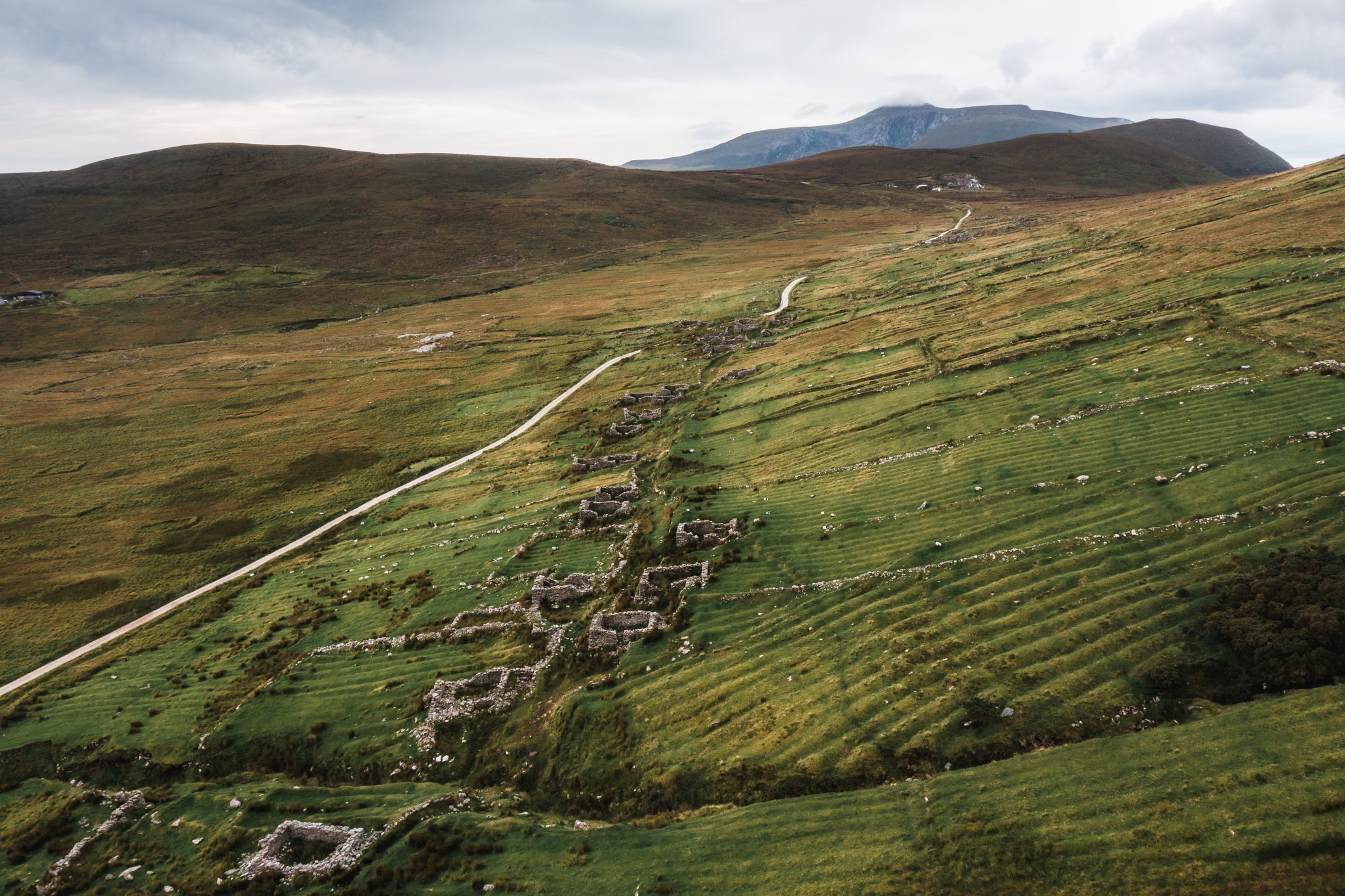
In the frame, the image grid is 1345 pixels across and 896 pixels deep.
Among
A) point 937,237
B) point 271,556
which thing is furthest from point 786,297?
Answer: point 271,556

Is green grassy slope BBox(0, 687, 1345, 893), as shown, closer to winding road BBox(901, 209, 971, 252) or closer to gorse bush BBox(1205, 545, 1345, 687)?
gorse bush BBox(1205, 545, 1345, 687)

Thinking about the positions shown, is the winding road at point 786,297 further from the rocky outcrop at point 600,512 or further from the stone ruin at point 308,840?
the stone ruin at point 308,840

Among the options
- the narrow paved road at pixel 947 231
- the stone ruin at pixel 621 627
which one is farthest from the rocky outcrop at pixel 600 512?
the narrow paved road at pixel 947 231

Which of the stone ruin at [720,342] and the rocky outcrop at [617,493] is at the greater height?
the stone ruin at [720,342]

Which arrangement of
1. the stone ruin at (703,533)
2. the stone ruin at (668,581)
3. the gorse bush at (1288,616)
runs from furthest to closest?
the stone ruin at (703,533)
the stone ruin at (668,581)
the gorse bush at (1288,616)

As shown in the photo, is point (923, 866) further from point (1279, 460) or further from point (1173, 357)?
point (1173, 357)

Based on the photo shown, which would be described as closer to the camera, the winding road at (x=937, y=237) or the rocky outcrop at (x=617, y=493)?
the rocky outcrop at (x=617, y=493)
